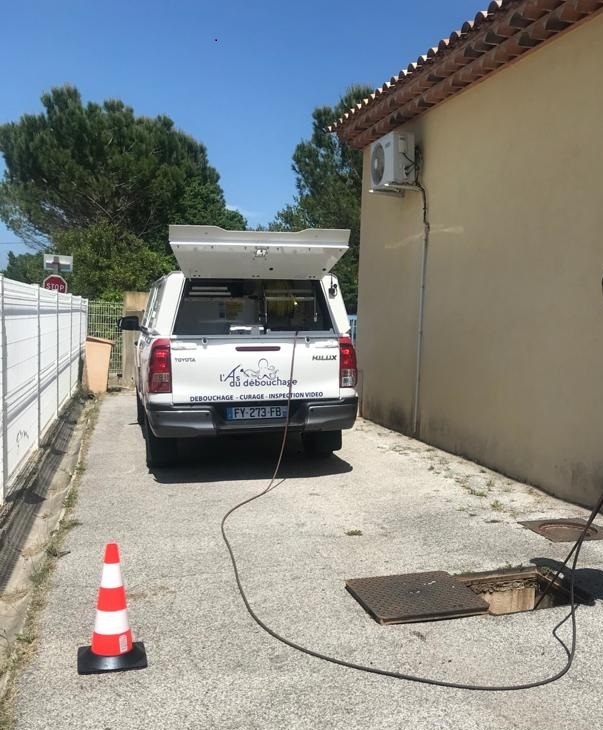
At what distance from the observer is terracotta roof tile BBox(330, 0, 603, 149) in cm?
578

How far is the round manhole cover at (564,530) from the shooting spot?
495cm

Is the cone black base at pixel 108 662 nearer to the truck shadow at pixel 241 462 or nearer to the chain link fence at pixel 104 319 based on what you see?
the truck shadow at pixel 241 462

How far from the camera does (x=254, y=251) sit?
6625mm

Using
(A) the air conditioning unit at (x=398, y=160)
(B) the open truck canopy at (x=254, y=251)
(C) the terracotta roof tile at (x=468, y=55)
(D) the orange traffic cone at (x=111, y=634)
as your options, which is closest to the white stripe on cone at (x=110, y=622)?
(D) the orange traffic cone at (x=111, y=634)

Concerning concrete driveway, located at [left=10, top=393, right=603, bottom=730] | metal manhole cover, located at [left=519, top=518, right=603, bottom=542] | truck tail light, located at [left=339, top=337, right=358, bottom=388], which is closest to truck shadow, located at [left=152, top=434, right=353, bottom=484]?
concrete driveway, located at [left=10, top=393, right=603, bottom=730]

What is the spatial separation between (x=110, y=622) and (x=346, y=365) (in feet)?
13.1

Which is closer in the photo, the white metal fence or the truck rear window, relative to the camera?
the white metal fence

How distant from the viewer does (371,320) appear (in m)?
10.4

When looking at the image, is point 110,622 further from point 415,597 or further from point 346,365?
point 346,365

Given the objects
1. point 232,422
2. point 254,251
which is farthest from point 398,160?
point 232,422

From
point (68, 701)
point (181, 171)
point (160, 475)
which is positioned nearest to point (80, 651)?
point (68, 701)

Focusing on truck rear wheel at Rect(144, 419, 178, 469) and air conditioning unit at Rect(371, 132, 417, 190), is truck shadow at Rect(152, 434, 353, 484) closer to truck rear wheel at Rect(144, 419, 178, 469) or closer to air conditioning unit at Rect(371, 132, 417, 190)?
truck rear wheel at Rect(144, 419, 178, 469)

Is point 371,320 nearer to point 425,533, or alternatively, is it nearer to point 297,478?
point 297,478

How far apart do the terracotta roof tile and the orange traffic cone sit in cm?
539
